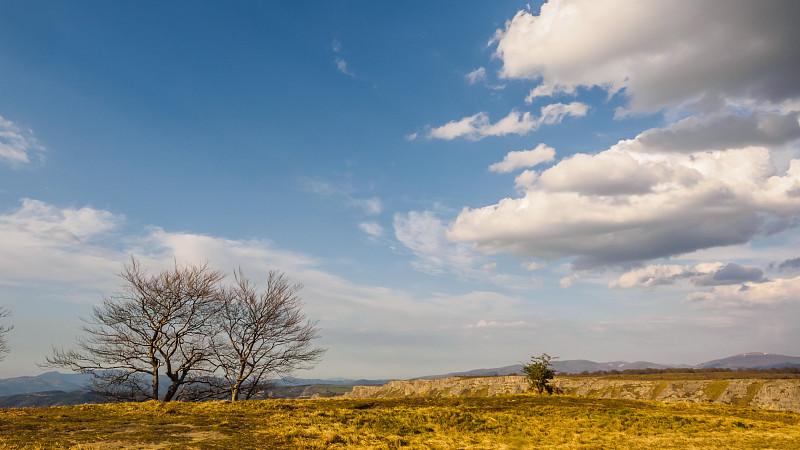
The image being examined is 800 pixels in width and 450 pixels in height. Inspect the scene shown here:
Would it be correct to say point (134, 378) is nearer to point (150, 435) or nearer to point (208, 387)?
point (208, 387)

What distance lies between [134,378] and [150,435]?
19.3m

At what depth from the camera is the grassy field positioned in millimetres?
11828

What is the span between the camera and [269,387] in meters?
31.5

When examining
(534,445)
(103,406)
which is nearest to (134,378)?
(103,406)

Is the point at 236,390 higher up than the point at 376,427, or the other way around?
the point at 376,427

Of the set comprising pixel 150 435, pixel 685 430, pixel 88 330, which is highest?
Result: pixel 88 330

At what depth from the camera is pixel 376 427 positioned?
14711mm

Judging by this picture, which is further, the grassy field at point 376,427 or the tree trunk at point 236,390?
the tree trunk at point 236,390

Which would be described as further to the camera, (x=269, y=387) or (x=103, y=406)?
(x=269, y=387)

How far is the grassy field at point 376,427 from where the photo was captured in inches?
466

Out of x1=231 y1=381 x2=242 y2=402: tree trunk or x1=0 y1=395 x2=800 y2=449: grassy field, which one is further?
x1=231 y1=381 x2=242 y2=402: tree trunk

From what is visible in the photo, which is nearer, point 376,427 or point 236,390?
point 376,427

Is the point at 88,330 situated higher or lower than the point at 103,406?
higher

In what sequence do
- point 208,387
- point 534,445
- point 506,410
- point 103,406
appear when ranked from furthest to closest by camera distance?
point 208,387 < point 506,410 < point 103,406 < point 534,445
